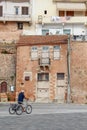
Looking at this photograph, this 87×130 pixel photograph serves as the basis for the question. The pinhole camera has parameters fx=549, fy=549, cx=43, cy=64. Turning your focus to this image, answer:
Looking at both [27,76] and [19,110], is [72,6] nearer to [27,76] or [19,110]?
[27,76]

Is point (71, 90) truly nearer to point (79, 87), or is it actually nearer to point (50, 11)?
point (79, 87)

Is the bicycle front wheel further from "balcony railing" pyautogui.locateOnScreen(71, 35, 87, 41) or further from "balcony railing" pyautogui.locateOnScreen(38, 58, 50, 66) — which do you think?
"balcony railing" pyautogui.locateOnScreen(71, 35, 87, 41)

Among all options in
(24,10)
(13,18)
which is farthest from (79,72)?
(24,10)

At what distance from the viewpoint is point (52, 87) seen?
71.3 metres

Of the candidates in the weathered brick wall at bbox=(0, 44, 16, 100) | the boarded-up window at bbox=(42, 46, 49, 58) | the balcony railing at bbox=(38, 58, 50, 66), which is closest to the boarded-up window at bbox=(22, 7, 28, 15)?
the weathered brick wall at bbox=(0, 44, 16, 100)

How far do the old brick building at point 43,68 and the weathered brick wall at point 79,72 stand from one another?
41.5 inches

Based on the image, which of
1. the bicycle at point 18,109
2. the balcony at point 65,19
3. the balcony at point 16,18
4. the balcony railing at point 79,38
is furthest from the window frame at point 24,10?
the bicycle at point 18,109

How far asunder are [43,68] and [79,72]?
4.77 m

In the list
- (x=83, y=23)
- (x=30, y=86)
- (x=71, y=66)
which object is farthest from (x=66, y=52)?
(x=83, y=23)

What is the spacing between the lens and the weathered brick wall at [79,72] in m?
70.6

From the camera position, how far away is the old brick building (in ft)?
234

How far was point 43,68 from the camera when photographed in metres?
72.3

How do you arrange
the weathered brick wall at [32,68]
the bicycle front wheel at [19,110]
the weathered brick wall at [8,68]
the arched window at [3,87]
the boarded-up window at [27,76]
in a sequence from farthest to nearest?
1. the weathered brick wall at [8,68]
2. the arched window at [3,87]
3. the boarded-up window at [27,76]
4. the weathered brick wall at [32,68]
5. the bicycle front wheel at [19,110]

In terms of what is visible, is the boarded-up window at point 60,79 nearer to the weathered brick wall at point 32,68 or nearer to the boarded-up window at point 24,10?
the weathered brick wall at point 32,68
